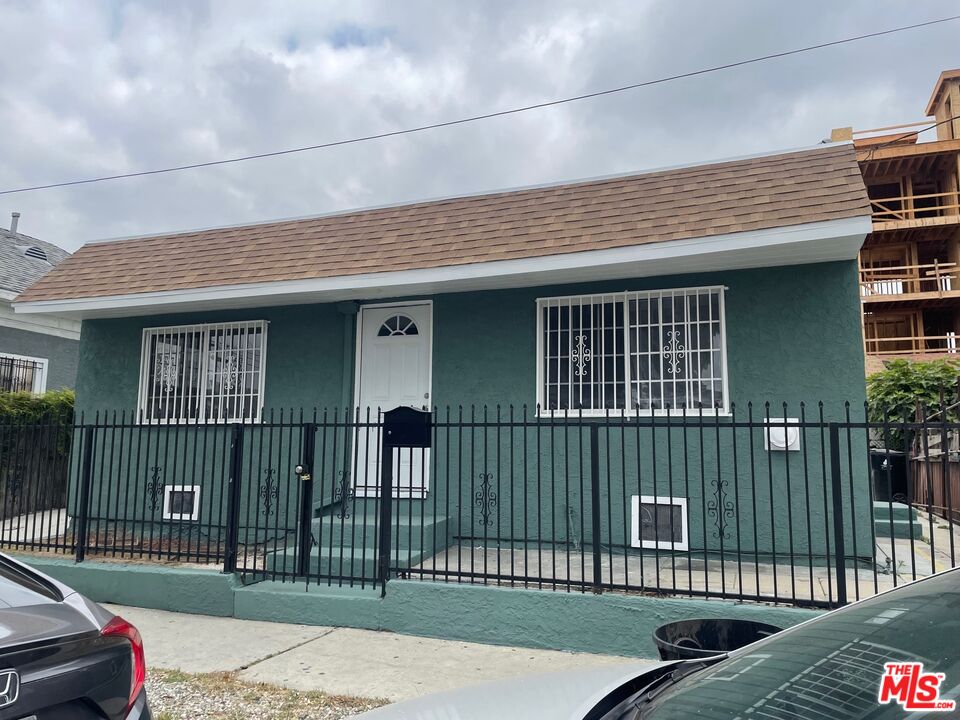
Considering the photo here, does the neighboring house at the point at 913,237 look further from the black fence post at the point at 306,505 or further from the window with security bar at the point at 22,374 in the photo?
the window with security bar at the point at 22,374

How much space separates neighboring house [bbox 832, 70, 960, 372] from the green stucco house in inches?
843

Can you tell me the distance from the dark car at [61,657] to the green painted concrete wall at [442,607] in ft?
10.4

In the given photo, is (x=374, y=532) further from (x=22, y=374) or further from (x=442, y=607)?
(x=22, y=374)

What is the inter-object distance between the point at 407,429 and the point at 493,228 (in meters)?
2.90

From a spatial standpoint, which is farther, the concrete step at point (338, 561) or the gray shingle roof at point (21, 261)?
the gray shingle roof at point (21, 261)

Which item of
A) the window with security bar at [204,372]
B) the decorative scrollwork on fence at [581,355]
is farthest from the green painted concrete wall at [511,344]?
the decorative scrollwork on fence at [581,355]

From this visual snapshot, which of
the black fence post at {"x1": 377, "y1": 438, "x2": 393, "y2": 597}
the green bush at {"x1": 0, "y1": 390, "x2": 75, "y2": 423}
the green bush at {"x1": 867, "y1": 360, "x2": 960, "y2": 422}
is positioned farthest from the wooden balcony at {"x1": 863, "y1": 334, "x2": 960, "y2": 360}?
the green bush at {"x1": 0, "y1": 390, "x2": 75, "y2": 423}

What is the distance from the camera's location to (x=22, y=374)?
13.5 meters

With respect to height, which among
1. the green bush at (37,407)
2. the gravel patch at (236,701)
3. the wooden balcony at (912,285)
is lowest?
the gravel patch at (236,701)

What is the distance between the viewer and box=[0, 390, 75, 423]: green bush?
35.8 feet

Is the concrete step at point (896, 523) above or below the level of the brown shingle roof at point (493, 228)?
below

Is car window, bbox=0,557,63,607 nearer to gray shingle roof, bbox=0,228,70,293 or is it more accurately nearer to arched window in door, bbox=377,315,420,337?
arched window in door, bbox=377,315,420,337

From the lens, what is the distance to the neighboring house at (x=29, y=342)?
13273 millimetres

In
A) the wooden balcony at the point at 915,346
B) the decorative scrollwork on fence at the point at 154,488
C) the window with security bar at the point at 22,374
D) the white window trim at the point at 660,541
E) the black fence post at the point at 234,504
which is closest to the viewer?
the decorative scrollwork on fence at the point at 154,488
